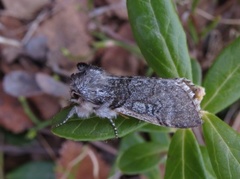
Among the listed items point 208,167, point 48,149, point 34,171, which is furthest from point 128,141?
point 208,167

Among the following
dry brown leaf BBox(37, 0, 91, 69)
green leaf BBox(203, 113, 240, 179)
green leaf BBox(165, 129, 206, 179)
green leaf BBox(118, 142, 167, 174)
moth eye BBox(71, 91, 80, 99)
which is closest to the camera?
green leaf BBox(203, 113, 240, 179)

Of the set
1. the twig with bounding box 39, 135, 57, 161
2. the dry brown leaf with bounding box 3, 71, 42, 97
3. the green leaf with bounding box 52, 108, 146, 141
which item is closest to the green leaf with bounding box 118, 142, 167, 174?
the green leaf with bounding box 52, 108, 146, 141

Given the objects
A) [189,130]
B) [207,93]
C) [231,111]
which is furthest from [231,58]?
[231,111]

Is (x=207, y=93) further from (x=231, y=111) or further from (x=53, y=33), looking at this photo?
(x=53, y=33)

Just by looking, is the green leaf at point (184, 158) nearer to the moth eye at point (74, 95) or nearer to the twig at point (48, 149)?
the moth eye at point (74, 95)

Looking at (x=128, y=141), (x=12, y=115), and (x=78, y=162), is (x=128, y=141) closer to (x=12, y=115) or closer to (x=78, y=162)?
(x=78, y=162)

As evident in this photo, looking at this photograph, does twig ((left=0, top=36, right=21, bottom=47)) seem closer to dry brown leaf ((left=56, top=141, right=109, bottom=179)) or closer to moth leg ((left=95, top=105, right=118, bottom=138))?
dry brown leaf ((left=56, top=141, right=109, bottom=179))
